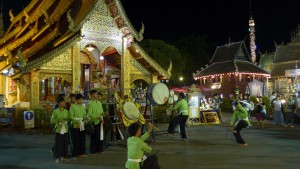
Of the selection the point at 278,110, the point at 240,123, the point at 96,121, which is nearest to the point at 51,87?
the point at 96,121

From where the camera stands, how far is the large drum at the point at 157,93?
1200 cm

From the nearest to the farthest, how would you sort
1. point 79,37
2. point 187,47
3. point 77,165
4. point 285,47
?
point 77,165
point 79,37
point 285,47
point 187,47

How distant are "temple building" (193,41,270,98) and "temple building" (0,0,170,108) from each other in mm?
24875

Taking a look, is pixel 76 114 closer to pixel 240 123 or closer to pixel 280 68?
pixel 240 123

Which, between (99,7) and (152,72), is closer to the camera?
(99,7)

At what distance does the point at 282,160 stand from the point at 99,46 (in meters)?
11.6

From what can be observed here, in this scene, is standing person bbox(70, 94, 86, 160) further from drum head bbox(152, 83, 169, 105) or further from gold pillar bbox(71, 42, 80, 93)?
gold pillar bbox(71, 42, 80, 93)

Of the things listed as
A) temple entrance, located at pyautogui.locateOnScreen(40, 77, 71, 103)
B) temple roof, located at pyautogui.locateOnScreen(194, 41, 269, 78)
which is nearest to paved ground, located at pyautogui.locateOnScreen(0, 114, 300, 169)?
temple entrance, located at pyautogui.locateOnScreen(40, 77, 71, 103)

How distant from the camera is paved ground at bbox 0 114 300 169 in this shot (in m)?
8.28

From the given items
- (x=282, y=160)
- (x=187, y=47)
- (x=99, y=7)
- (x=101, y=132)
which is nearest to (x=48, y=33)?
(x=99, y=7)

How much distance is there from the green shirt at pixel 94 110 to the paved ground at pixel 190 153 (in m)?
1.07

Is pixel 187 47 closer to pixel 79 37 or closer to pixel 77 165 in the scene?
pixel 79 37

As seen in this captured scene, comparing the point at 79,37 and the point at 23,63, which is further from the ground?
the point at 79,37

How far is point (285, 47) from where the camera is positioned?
162ft
